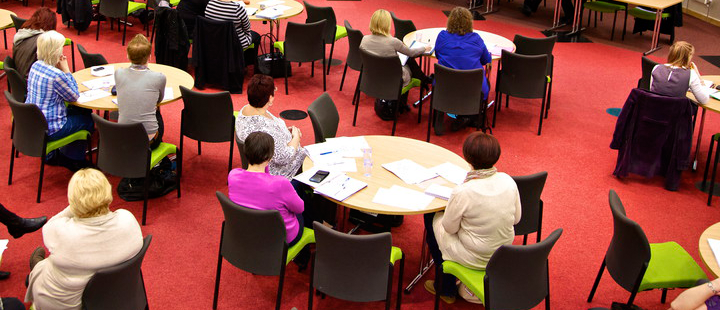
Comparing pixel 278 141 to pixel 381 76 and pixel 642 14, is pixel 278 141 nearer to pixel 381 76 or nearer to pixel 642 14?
pixel 381 76

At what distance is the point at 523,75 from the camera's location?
6.43 meters

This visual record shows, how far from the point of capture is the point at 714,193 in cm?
570

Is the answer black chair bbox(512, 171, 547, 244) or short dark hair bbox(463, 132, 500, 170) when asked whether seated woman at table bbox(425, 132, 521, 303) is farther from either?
black chair bbox(512, 171, 547, 244)

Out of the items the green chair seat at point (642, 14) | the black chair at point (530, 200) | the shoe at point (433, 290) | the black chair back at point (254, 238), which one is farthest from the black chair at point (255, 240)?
the green chair seat at point (642, 14)

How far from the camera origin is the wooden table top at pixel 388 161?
3914 millimetres

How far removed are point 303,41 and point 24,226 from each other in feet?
11.9

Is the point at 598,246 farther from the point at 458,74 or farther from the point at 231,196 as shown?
the point at 231,196

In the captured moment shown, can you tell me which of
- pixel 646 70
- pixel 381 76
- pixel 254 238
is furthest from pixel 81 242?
pixel 646 70

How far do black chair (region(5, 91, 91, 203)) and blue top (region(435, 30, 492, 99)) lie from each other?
10.9 feet

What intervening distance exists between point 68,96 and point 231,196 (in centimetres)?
215

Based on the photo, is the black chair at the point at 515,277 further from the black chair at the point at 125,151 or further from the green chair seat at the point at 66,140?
the green chair seat at the point at 66,140

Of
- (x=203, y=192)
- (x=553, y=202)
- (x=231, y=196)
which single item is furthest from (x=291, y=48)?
(x=231, y=196)

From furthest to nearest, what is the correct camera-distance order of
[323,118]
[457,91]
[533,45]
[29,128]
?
[533,45]
[457,91]
[29,128]
[323,118]

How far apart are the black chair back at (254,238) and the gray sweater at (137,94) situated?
1.67 metres
